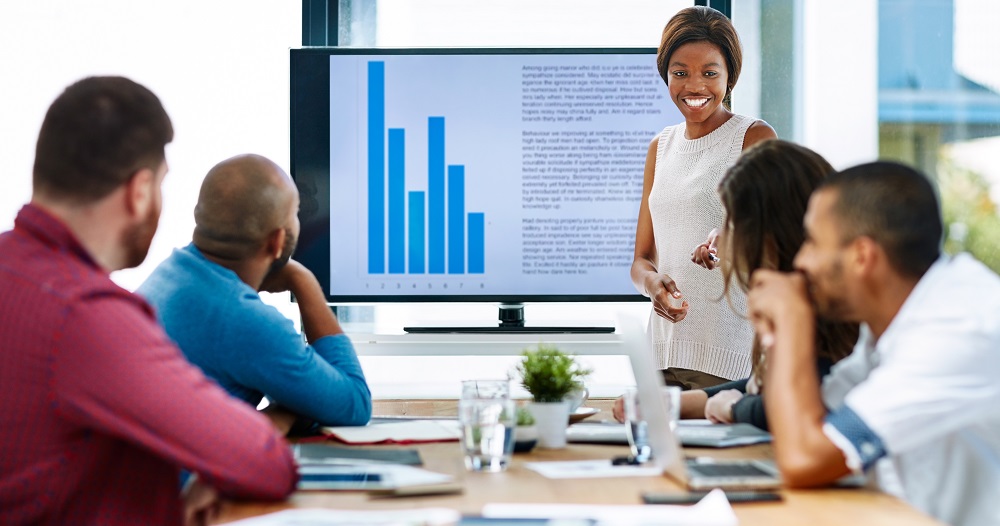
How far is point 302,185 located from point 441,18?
31.5 inches

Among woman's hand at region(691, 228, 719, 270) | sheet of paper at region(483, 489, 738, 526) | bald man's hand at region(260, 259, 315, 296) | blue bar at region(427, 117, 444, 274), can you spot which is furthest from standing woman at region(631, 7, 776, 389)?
sheet of paper at region(483, 489, 738, 526)

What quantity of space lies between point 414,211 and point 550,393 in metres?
1.94

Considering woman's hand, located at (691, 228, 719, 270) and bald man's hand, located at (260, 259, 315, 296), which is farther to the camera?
woman's hand, located at (691, 228, 719, 270)

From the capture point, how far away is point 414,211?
12.3ft

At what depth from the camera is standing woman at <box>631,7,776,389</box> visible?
301 centimetres

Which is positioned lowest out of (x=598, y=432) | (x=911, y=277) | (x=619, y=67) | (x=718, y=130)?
(x=598, y=432)

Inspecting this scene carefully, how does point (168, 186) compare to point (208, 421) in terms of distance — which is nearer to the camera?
point (208, 421)

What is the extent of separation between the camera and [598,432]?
79.8 inches

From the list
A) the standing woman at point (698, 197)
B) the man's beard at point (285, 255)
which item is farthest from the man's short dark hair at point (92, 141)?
the standing woman at point (698, 197)

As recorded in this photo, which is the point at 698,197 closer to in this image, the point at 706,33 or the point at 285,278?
the point at 706,33

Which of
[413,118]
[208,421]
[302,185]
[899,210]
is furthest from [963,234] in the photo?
[208,421]

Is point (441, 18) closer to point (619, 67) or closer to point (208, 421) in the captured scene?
point (619, 67)

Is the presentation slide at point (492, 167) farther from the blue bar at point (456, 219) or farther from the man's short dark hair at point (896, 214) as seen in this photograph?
the man's short dark hair at point (896, 214)

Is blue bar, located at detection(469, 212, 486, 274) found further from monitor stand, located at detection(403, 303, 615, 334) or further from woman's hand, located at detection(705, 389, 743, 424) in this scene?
woman's hand, located at detection(705, 389, 743, 424)
